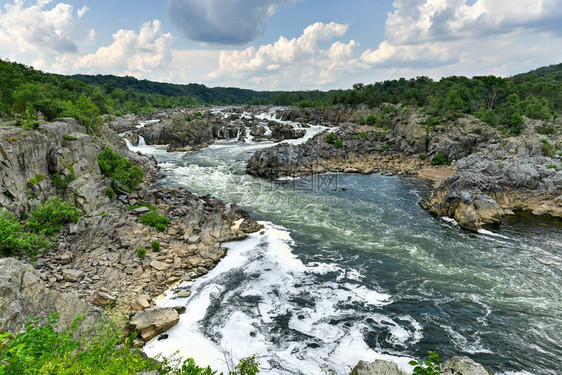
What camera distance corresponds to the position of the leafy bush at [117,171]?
86.5 ft

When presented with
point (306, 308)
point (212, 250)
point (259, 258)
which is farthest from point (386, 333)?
point (212, 250)

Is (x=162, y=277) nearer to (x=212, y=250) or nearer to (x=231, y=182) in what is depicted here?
(x=212, y=250)

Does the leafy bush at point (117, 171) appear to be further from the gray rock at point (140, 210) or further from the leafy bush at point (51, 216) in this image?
the leafy bush at point (51, 216)

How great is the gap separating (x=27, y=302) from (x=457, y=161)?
52.8m

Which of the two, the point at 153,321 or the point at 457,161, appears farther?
the point at 457,161

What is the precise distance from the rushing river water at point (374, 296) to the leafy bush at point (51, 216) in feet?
29.7

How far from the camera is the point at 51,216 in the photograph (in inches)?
690

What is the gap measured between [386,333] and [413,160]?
136 feet

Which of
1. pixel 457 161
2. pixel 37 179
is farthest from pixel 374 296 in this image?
pixel 457 161

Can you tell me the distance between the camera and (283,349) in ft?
41.0

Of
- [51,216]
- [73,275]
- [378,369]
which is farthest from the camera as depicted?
[51,216]

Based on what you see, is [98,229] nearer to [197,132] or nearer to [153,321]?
[153,321]

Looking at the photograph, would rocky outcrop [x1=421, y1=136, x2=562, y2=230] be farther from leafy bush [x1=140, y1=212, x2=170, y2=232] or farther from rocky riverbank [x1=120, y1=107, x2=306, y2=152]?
rocky riverbank [x1=120, y1=107, x2=306, y2=152]

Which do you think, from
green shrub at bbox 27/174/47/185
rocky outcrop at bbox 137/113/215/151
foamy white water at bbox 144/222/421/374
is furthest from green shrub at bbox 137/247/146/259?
rocky outcrop at bbox 137/113/215/151
